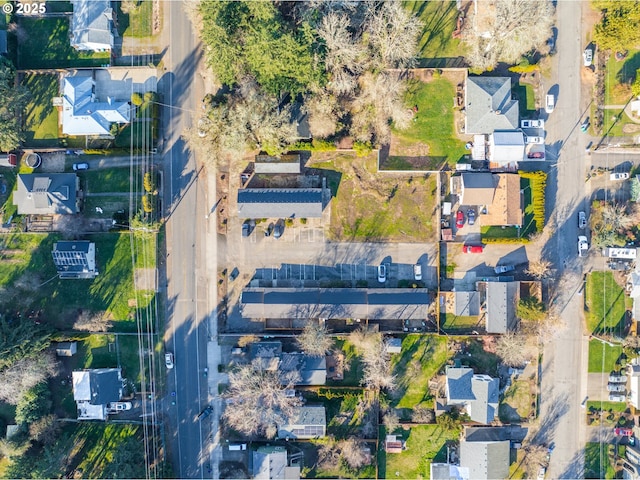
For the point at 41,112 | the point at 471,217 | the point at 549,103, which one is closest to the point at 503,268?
the point at 471,217

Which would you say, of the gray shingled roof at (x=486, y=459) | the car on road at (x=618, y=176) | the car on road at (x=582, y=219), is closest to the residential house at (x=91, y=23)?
the car on road at (x=582, y=219)

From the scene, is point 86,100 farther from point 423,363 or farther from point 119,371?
point 423,363

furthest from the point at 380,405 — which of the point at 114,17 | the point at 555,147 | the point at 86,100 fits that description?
the point at 114,17

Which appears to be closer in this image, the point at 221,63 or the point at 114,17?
the point at 221,63

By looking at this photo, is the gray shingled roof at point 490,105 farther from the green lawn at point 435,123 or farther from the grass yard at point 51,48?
the grass yard at point 51,48

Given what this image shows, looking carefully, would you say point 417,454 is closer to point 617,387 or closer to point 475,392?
point 475,392
